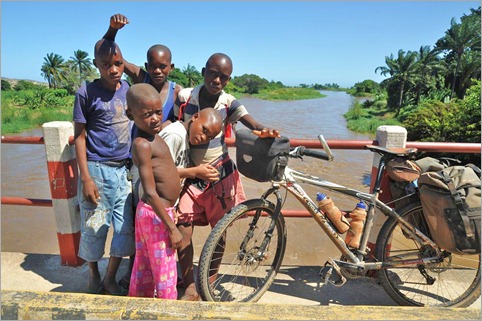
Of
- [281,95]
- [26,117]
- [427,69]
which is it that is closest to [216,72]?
[26,117]

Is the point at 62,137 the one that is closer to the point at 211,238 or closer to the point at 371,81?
the point at 211,238

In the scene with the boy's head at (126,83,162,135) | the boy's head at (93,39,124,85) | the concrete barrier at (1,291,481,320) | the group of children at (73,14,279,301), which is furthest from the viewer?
the boy's head at (93,39,124,85)

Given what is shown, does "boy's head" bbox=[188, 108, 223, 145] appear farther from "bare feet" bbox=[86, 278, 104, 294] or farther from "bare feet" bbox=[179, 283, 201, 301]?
"bare feet" bbox=[86, 278, 104, 294]

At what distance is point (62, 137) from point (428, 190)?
2.64 metres

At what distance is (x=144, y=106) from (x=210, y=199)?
80cm

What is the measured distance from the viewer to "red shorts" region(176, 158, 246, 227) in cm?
234

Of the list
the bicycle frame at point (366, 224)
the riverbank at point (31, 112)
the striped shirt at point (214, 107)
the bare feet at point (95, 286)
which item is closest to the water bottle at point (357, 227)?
the bicycle frame at point (366, 224)

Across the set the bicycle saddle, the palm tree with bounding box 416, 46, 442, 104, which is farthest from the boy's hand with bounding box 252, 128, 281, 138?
the palm tree with bounding box 416, 46, 442, 104

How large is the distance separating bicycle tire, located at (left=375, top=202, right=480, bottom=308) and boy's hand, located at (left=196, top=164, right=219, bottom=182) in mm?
1313

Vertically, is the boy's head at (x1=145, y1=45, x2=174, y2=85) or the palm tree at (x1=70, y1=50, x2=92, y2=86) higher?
the palm tree at (x1=70, y1=50, x2=92, y2=86)

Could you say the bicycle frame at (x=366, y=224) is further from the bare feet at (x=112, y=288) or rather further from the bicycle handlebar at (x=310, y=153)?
the bare feet at (x=112, y=288)

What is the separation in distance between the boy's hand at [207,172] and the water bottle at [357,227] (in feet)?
3.50

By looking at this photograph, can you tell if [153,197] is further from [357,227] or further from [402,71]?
[402,71]

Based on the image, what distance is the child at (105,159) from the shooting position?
7.59ft
